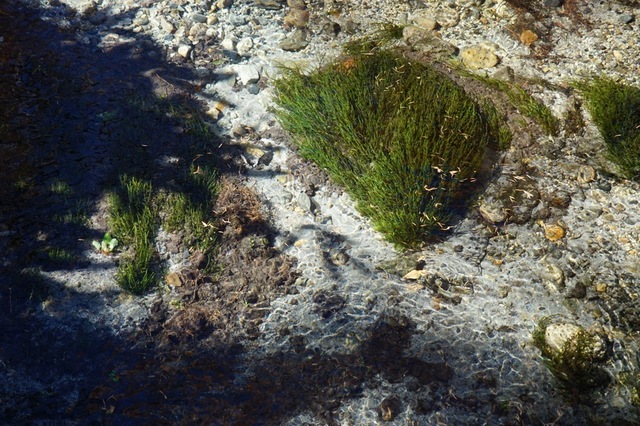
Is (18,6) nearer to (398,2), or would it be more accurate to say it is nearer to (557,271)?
(398,2)

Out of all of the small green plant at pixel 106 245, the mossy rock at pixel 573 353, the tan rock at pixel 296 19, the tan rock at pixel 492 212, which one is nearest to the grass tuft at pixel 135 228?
the small green plant at pixel 106 245

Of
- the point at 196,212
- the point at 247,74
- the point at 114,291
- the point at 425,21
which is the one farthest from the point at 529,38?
the point at 114,291

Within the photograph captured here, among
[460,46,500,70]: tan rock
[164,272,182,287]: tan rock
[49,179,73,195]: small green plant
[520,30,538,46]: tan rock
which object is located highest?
[520,30,538,46]: tan rock

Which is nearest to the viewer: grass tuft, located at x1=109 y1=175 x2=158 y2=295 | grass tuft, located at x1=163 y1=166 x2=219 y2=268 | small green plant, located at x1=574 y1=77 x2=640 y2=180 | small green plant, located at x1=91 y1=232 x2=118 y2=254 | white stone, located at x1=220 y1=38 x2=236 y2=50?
grass tuft, located at x1=109 y1=175 x2=158 y2=295

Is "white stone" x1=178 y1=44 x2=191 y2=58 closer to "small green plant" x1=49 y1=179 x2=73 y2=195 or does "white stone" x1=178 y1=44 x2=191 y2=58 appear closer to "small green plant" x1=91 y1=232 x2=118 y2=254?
"small green plant" x1=49 y1=179 x2=73 y2=195

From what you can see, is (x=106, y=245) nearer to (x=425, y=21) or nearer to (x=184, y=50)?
(x=184, y=50)

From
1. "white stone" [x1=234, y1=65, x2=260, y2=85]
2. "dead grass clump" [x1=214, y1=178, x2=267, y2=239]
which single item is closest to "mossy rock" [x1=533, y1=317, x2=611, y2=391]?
"dead grass clump" [x1=214, y1=178, x2=267, y2=239]
